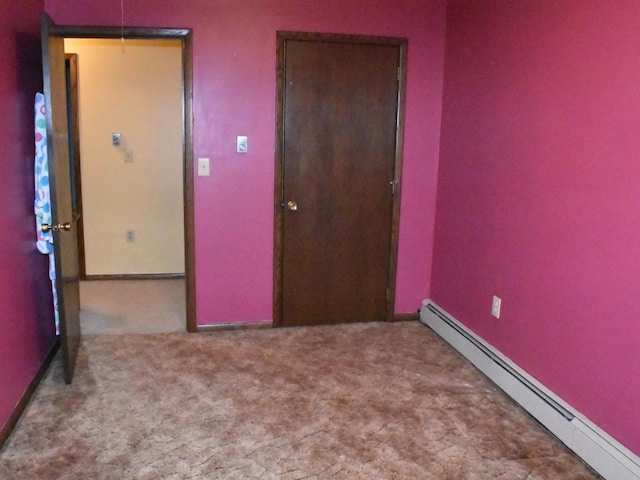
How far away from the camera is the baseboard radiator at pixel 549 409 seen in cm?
219

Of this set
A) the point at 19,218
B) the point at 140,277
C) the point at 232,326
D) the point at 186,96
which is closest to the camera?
the point at 19,218

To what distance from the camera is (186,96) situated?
3402mm

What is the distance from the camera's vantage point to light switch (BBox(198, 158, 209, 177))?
3.50 m

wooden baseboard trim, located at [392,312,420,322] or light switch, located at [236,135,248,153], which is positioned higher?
light switch, located at [236,135,248,153]

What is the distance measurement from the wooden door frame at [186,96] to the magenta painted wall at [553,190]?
5.38 ft

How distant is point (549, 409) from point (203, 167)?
2.33m

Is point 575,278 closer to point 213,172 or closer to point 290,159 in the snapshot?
point 290,159

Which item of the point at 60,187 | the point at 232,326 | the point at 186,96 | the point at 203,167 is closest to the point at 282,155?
the point at 203,167

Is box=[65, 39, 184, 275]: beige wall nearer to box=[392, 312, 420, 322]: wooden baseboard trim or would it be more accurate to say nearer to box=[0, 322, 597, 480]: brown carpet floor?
box=[0, 322, 597, 480]: brown carpet floor

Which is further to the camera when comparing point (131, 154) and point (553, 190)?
point (131, 154)

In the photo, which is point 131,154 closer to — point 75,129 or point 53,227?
point 75,129

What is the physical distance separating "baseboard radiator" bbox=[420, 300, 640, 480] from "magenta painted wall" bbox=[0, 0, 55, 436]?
2334 millimetres

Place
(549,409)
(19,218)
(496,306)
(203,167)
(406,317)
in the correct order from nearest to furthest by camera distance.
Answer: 1. (549,409)
2. (19,218)
3. (496,306)
4. (203,167)
5. (406,317)

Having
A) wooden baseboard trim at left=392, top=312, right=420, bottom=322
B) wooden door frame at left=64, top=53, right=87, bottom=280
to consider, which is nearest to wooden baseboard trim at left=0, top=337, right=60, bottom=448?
wooden door frame at left=64, top=53, right=87, bottom=280
